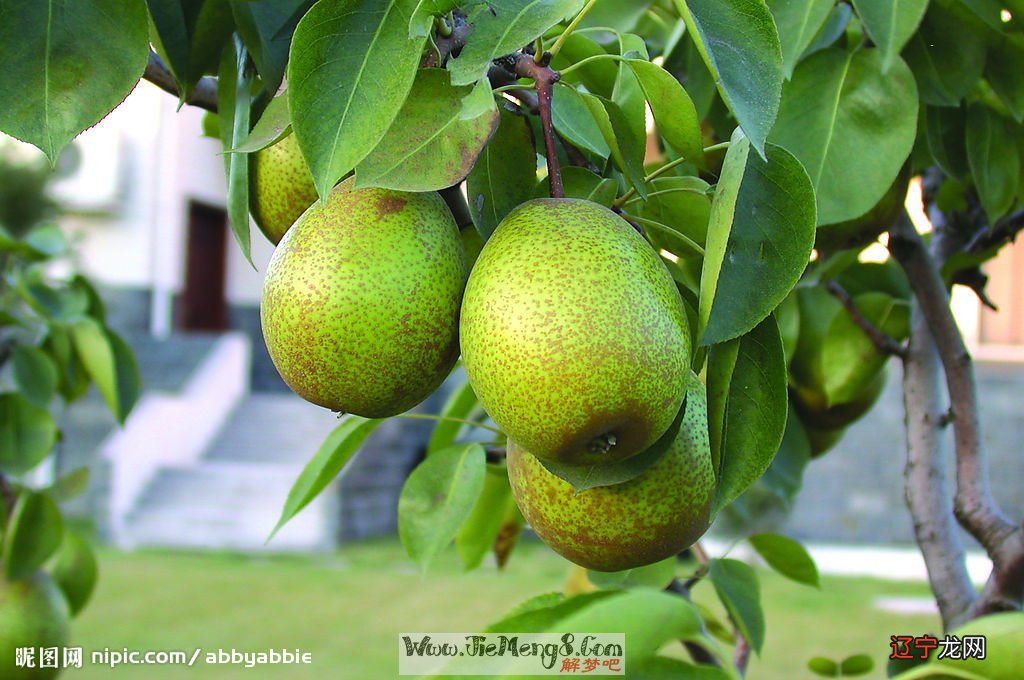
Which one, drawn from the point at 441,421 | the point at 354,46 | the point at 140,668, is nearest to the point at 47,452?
the point at 441,421

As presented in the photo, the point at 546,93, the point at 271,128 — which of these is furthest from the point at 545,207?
the point at 271,128

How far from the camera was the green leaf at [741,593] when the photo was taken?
3.01 feet

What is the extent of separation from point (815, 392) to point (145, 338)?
7.35 meters

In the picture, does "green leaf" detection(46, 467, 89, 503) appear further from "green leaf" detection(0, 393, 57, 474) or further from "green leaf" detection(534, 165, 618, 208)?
"green leaf" detection(534, 165, 618, 208)

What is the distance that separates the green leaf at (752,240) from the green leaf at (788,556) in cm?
57

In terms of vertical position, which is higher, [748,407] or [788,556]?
[748,407]

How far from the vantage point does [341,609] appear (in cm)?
491

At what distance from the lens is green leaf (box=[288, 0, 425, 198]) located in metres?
0.52

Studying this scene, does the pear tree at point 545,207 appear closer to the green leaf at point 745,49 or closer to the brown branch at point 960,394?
the green leaf at point 745,49

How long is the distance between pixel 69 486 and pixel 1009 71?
1.36m

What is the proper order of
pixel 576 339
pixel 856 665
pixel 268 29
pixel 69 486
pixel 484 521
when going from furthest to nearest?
pixel 69 486 → pixel 484 521 → pixel 856 665 → pixel 268 29 → pixel 576 339

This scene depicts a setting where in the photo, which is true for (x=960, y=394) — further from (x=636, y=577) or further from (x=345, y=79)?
(x=345, y=79)

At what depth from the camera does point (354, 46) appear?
1.79 feet

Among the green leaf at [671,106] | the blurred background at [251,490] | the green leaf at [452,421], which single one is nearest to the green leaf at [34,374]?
the green leaf at [452,421]
